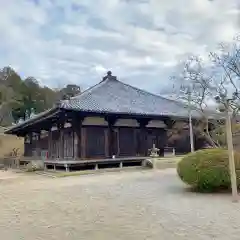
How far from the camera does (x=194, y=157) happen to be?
353 inches

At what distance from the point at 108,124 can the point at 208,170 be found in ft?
37.1

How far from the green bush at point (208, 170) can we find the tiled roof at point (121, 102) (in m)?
9.43

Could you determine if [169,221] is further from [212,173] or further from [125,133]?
[125,133]

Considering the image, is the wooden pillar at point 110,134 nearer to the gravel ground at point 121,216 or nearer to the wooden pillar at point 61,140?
the wooden pillar at point 61,140

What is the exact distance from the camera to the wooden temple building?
18.5 meters

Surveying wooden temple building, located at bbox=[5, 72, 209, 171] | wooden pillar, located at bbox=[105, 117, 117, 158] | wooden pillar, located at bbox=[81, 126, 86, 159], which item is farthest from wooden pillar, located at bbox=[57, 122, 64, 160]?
wooden pillar, located at bbox=[105, 117, 117, 158]

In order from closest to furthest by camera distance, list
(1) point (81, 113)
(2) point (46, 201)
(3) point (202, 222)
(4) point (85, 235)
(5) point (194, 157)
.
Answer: (4) point (85, 235)
(3) point (202, 222)
(2) point (46, 201)
(5) point (194, 157)
(1) point (81, 113)

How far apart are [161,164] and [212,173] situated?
1023 cm

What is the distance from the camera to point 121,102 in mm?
20562

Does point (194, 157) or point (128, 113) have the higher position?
point (128, 113)

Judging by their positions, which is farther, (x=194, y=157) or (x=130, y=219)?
(x=194, y=157)

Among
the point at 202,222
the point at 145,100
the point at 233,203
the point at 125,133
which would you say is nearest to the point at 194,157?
the point at 233,203

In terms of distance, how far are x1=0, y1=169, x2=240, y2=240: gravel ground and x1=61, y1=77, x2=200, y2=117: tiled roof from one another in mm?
9351

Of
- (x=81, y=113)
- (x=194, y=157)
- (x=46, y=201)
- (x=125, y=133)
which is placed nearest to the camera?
(x=46, y=201)
